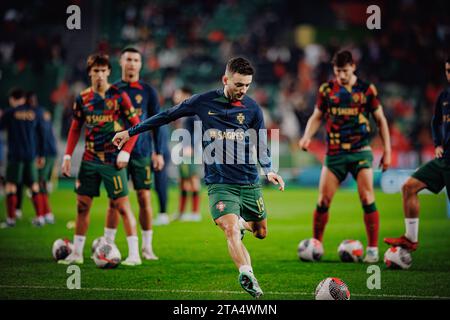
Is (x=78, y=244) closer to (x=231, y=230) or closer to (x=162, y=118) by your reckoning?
(x=162, y=118)

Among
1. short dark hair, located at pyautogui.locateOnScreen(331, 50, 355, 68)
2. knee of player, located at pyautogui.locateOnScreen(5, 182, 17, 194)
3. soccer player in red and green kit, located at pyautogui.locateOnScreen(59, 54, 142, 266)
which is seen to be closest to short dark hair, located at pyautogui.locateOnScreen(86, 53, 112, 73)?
soccer player in red and green kit, located at pyautogui.locateOnScreen(59, 54, 142, 266)

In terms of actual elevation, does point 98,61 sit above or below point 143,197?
above

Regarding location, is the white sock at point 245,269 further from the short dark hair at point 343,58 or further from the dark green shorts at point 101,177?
the short dark hair at point 343,58

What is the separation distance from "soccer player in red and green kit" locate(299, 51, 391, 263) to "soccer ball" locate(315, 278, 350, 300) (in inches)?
112

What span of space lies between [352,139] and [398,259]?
66.3 inches

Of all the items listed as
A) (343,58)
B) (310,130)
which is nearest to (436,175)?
(310,130)

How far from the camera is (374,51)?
26.7m

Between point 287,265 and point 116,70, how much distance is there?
15077 mm

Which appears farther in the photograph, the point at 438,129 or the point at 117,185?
the point at 438,129

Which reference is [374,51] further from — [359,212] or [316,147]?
[359,212]

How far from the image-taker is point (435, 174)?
9.54 m

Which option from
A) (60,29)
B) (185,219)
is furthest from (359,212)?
(60,29)

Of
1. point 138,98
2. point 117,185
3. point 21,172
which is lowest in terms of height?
point 117,185

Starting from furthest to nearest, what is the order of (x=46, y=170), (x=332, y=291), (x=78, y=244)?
(x=46, y=170)
(x=78, y=244)
(x=332, y=291)
